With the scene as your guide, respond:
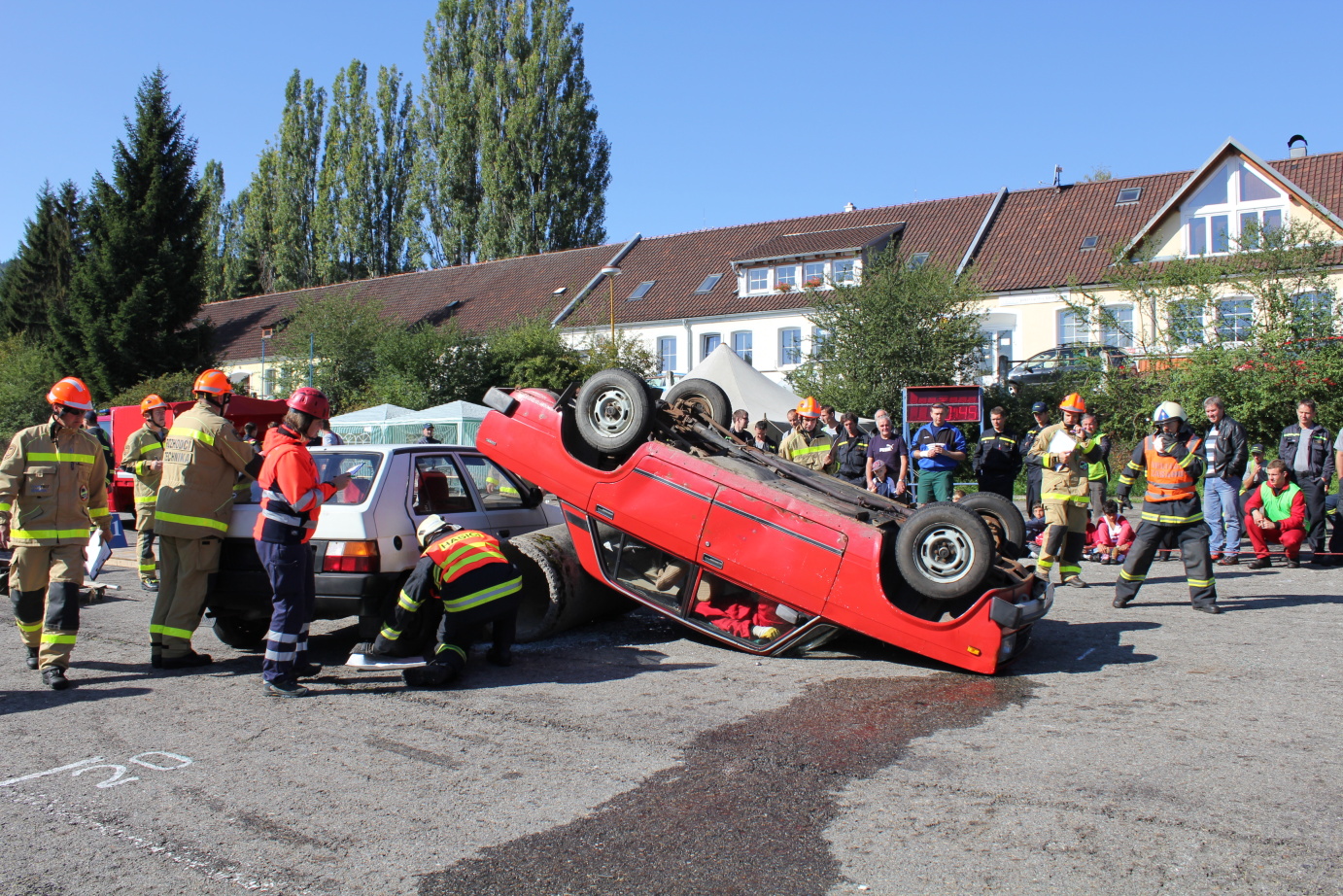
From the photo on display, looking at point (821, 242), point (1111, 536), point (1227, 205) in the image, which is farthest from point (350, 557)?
point (1227, 205)

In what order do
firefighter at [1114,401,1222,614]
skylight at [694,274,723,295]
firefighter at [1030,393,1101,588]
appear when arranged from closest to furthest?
firefighter at [1114,401,1222,614] → firefighter at [1030,393,1101,588] → skylight at [694,274,723,295]

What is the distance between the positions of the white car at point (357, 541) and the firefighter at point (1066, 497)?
534 cm

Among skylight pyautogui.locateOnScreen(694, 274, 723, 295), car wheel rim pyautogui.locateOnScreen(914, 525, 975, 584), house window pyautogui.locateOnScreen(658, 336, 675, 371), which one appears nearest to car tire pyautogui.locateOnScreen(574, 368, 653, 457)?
car wheel rim pyautogui.locateOnScreen(914, 525, 975, 584)

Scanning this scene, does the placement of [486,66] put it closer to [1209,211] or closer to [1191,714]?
[1209,211]

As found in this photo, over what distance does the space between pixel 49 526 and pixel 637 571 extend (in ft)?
12.0

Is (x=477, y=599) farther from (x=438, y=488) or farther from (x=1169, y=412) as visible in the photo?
(x=1169, y=412)

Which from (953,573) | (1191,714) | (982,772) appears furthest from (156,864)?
(1191,714)

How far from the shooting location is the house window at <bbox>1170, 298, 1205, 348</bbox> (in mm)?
19122

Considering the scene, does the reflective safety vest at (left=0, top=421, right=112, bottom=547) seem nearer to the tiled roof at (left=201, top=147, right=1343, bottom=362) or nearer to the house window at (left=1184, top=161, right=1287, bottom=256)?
the tiled roof at (left=201, top=147, right=1343, bottom=362)

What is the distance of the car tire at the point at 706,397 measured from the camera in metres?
7.89

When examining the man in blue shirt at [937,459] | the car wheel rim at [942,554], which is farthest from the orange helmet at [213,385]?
the man in blue shirt at [937,459]

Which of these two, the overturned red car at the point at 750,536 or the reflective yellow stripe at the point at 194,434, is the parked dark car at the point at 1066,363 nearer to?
the overturned red car at the point at 750,536

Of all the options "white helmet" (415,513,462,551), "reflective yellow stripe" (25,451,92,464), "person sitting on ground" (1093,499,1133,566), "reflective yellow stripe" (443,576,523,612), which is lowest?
"person sitting on ground" (1093,499,1133,566)

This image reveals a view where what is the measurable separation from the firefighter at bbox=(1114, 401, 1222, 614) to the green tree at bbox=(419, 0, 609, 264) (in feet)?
126
